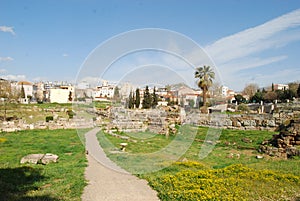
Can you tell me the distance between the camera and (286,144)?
15766 millimetres

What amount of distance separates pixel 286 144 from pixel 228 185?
9.69 m

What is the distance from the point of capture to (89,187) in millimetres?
7992

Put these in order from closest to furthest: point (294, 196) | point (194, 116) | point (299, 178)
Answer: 1. point (294, 196)
2. point (299, 178)
3. point (194, 116)

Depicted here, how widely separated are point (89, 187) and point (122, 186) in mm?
1052

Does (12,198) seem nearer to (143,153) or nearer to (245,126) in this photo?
(143,153)

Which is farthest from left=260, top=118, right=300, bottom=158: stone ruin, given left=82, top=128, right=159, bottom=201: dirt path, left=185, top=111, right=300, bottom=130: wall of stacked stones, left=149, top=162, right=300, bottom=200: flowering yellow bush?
left=185, top=111, right=300, bottom=130: wall of stacked stones

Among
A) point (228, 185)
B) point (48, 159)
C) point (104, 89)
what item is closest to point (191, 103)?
point (104, 89)

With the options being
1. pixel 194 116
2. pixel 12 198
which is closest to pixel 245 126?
pixel 194 116

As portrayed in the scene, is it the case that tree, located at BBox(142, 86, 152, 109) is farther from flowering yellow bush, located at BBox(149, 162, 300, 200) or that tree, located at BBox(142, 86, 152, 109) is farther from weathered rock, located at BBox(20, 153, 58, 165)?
flowering yellow bush, located at BBox(149, 162, 300, 200)

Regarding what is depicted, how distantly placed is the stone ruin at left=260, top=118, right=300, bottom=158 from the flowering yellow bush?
18.3ft

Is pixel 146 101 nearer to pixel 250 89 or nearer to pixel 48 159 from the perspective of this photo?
pixel 48 159

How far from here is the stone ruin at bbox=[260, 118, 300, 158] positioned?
1439cm

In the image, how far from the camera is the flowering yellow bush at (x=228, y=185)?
722 centimetres

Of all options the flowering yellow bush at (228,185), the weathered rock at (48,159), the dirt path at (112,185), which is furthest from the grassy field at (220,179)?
the weathered rock at (48,159)
